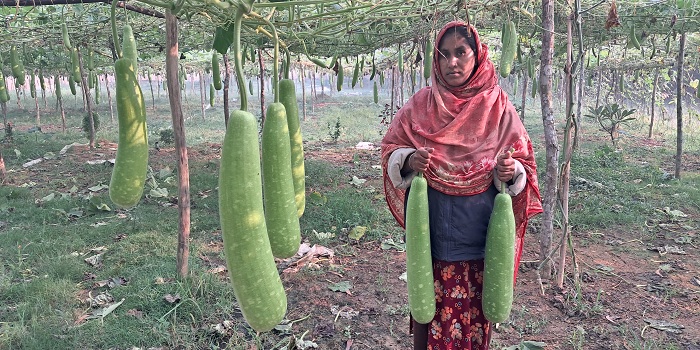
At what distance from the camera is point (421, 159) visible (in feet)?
7.12

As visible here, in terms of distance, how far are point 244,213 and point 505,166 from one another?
149 cm

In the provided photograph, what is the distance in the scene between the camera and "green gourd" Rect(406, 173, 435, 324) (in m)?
2.05

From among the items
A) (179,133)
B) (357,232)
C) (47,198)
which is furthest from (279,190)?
(47,198)

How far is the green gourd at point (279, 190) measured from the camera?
1.15 m

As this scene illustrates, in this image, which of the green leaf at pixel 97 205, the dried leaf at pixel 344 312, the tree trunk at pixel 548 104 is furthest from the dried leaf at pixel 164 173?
the tree trunk at pixel 548 104

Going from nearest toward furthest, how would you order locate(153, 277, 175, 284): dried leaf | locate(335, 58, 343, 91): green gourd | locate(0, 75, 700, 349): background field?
1. locate(0, 75, 700, 349): background field
2. locate(153, 277, 175, 284): dried leaf
3. locate(335, 58, 343, 91): green gourd

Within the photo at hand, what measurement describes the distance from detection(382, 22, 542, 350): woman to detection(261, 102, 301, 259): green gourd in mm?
1246

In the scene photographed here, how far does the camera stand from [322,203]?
6805mm

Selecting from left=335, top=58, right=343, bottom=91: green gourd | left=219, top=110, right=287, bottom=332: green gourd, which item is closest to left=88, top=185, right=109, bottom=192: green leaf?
left=335, top=58, right=343, bottom=91: green gourd

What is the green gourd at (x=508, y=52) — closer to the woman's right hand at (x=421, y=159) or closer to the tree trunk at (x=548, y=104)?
the tree trunk at (x=548, y=104)

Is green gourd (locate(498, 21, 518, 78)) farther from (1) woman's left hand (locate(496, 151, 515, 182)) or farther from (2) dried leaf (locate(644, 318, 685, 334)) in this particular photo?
(2) dried leaf (locate(644, 318, 685, 334))

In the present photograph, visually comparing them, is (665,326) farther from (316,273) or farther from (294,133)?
(294,133)

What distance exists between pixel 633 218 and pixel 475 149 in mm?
5257

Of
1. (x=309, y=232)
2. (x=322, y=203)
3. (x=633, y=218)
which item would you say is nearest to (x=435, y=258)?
(x=309, y=232)
